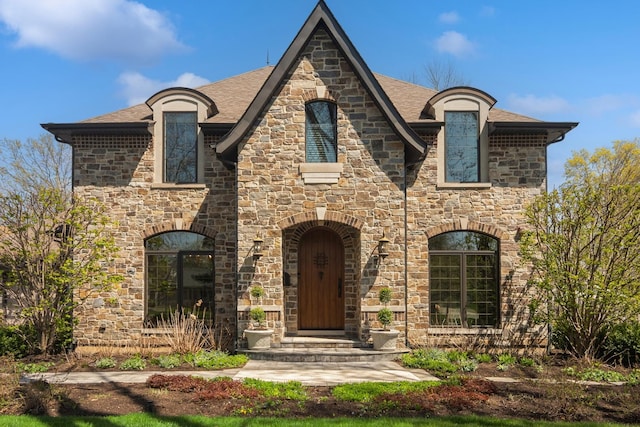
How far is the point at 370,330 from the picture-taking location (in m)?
12.4

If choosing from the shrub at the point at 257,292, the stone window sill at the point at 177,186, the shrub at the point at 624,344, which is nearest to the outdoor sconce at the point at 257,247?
the shrub at the point at 257,292

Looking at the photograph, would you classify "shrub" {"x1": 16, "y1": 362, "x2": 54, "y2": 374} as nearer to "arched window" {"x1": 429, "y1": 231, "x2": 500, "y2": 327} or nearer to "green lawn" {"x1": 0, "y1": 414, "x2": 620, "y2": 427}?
"green lawn" {"x1": 0, "y1": 414, "x2": 620, "y2": 427}

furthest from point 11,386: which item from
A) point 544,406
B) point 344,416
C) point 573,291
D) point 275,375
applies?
point 573,291

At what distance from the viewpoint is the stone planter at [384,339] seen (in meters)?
12.1

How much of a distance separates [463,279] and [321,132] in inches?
213

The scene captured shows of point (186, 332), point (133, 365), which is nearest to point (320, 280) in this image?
point (186, 332)

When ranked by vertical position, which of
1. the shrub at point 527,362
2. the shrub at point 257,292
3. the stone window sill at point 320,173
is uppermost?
the stone window sill at point 320,173

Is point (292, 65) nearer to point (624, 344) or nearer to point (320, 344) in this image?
point (320, 344)

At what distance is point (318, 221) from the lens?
12867 millimetres

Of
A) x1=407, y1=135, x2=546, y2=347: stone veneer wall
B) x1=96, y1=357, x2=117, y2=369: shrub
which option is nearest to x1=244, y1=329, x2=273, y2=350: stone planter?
x1=96, y1=357, x2=117, y2=369: shrub

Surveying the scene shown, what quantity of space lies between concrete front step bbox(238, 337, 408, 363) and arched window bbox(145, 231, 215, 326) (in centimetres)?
262

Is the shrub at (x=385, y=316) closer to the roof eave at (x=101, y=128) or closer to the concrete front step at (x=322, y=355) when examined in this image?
the concrete front step at (x=322, y=355)

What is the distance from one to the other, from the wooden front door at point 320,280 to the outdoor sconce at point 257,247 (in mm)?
1529

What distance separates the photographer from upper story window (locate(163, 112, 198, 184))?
14.5 m
